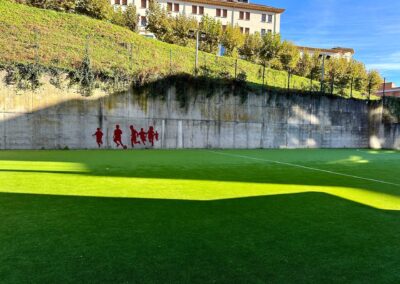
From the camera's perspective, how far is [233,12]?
60.8m

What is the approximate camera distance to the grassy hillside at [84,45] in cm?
2034

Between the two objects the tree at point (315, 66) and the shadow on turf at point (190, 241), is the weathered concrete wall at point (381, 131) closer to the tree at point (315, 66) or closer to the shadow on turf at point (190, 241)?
the tree at point (315, 66)

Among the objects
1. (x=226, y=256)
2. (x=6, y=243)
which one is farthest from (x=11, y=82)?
(x=226, y=256)

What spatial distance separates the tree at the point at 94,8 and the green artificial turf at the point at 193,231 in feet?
100

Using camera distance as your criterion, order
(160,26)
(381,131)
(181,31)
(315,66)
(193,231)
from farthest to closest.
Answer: (315,66)
(181,31)
(160,26)
(381,131)
(193,231)

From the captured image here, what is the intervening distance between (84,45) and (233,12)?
4279 centimetres

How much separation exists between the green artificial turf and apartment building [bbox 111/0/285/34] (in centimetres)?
5328

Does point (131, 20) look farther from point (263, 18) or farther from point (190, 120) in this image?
point (263, 18)

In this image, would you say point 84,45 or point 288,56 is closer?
point 84,45

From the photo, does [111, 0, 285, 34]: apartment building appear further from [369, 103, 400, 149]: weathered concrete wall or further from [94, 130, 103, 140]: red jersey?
[94, 130, 103, 140]: red jersey

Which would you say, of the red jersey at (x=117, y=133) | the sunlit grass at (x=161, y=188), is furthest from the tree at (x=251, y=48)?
the sunlit grass at (x=161, y=188)

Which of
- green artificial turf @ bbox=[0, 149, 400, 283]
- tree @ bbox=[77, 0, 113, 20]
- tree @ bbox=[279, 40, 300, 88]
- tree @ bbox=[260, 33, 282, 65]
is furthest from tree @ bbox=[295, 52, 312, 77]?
green artificial turf @ bbox=[0, 149, 400, 283]

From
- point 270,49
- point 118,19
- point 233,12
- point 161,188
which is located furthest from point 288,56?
point 161,188

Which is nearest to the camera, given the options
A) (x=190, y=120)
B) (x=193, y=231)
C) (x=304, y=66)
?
(x=193, y=231)
